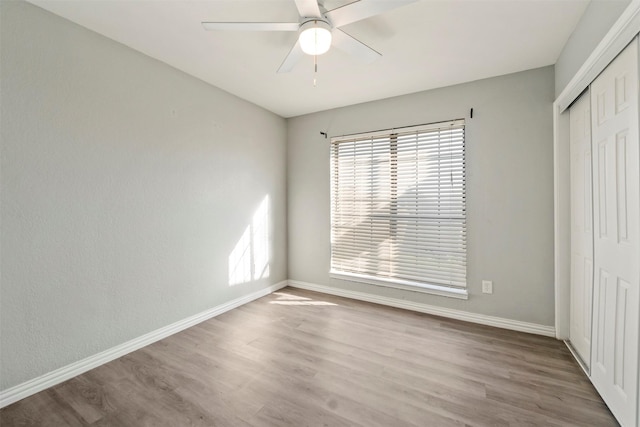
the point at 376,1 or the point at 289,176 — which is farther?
the point at 289,176

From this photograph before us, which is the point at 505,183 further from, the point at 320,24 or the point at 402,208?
the point at 320,24

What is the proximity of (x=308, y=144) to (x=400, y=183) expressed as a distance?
1.47m

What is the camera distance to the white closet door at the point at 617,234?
4.61 feet

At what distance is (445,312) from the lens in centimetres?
303

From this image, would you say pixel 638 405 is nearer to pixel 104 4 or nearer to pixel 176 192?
pixel 176 192

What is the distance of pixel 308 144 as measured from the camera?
396 cm

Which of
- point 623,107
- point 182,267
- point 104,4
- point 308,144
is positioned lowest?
point 182,267

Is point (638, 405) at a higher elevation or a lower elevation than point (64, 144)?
lower

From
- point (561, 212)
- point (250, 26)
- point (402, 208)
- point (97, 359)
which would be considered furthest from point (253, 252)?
point (561, 212)

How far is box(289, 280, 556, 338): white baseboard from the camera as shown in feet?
8.57

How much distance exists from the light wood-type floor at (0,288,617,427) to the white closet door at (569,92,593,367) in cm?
25

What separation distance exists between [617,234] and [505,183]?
123 cm

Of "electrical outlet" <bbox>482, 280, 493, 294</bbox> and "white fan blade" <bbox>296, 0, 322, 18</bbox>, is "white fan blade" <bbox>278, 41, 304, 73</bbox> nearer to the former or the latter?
"white fan blade" <bbox>296, 0, 322, 18</bbox>

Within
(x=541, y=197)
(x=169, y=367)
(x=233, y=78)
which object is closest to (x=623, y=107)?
(x=541, y=197)
